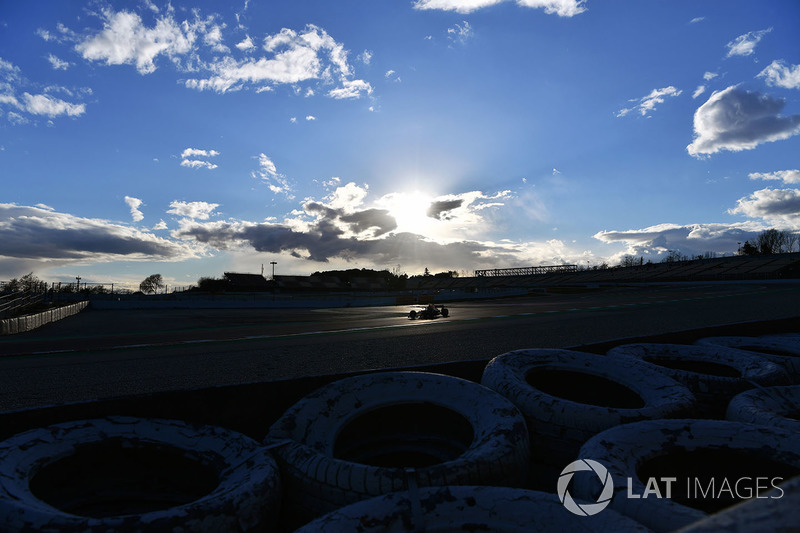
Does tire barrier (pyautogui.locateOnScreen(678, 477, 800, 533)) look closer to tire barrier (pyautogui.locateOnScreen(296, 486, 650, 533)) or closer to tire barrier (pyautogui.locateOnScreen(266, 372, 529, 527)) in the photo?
tire barrier (pyautogui.locateOnScreen(296, 486, 650, 533))

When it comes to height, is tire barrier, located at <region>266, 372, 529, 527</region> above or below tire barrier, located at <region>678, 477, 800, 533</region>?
below

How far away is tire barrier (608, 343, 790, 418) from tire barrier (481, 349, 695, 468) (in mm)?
300

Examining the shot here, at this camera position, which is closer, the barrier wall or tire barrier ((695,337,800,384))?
tire barrier ((695,337,800,384))

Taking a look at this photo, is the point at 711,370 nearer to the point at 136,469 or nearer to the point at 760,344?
the point at 760,344

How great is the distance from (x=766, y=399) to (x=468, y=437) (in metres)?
2.36

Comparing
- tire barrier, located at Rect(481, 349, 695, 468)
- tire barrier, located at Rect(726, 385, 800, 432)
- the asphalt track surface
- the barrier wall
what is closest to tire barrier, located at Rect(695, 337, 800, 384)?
the asphalt track surface

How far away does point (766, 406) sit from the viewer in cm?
303

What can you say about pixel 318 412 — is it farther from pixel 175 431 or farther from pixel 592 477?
pixel 592 477

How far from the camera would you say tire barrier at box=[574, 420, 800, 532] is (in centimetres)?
216

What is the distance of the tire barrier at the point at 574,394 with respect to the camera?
2820 millimetres

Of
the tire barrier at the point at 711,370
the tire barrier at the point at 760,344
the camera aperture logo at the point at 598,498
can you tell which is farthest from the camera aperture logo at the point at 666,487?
the tire barrier at the point at 760,344

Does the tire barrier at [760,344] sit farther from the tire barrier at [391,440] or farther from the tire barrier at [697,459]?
the tire barrier at [391,440]

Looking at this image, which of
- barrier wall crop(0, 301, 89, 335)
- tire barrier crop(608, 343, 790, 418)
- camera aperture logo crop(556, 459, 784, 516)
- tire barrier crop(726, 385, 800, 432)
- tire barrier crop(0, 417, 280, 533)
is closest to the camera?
camera aperture logo crop(556, 459, 784, 516)

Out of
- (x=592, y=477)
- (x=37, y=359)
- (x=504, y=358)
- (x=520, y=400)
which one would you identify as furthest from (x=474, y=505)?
(x=37, y=359)
